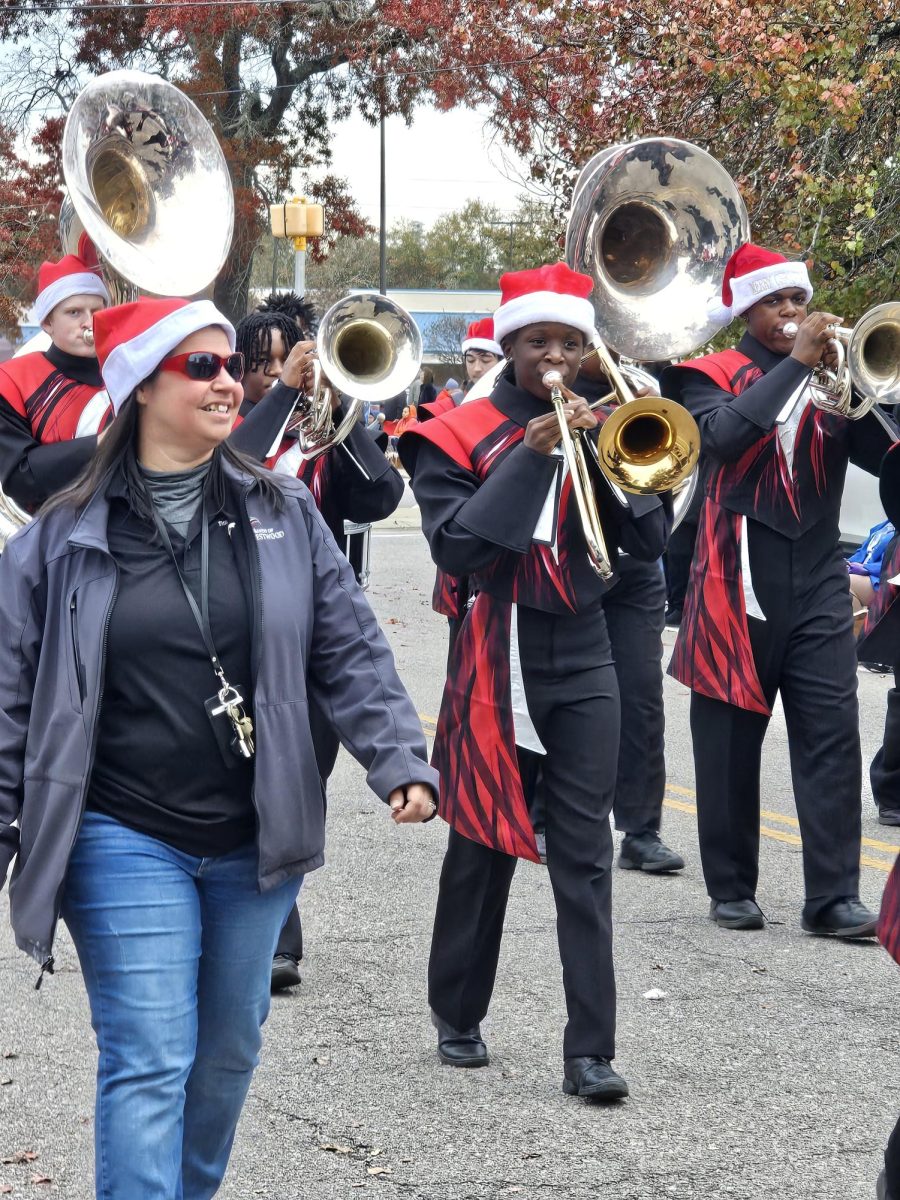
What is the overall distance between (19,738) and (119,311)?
0.85m

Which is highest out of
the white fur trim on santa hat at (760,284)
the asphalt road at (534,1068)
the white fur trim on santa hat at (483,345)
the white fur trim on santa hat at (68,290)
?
the white fur trim on santa hat at (483,345)

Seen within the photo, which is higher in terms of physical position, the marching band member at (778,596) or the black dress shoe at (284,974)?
the marching band member at (778,596)

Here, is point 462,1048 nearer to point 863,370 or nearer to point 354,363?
point 354,363

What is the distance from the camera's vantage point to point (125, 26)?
71.1ft

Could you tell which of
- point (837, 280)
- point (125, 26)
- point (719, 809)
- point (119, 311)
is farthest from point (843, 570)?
point (125, 26)

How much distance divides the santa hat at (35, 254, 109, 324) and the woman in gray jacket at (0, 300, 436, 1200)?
2.01 meters

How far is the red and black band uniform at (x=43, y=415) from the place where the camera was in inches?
209

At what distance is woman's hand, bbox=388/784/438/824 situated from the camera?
342 centimetres

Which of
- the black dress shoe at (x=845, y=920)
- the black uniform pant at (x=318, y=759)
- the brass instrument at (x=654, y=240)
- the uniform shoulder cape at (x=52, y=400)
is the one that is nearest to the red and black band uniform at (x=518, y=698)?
the black uniform pant at (x=318, y=759)

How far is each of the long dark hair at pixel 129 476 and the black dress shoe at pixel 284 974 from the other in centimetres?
226

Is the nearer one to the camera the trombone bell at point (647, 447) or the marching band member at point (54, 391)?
the trombone bell at point (647, 447)

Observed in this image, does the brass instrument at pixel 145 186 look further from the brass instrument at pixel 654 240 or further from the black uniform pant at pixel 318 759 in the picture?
the black uniform pant at pixel 318 759

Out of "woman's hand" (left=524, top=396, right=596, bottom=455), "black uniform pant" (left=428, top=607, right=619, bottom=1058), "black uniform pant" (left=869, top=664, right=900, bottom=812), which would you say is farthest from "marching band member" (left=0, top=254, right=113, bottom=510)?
"black uniform pant" (left=869, top=664, right=900, bottom=812)

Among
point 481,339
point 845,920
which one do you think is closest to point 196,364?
point 845,920
